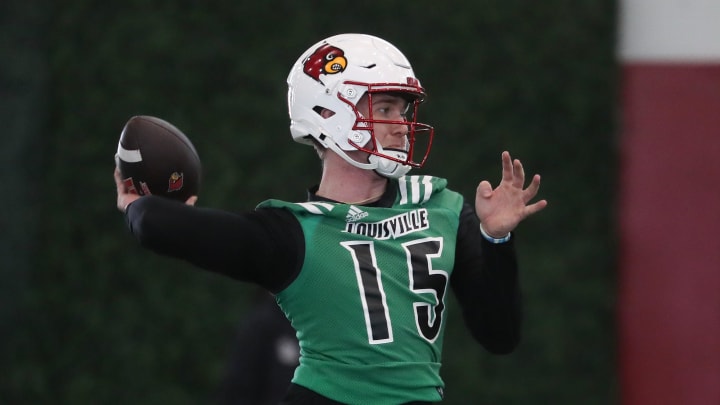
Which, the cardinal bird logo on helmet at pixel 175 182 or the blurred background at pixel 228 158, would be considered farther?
the blurred background at pixel 228 158

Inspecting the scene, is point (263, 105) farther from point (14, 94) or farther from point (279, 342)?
point (279, 342)

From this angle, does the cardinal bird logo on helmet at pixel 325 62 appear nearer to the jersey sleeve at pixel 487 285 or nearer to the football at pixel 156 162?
the football at pixel 156 162

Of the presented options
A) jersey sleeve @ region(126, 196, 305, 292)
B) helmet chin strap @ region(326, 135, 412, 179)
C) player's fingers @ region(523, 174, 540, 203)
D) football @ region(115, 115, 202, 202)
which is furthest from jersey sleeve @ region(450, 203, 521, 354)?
football @ region(115, 115, 202, 202)

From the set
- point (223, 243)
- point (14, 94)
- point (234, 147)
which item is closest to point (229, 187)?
point (234, 147)

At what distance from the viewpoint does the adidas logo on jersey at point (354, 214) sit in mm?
2727

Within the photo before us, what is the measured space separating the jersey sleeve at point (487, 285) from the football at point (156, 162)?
0.67 metres

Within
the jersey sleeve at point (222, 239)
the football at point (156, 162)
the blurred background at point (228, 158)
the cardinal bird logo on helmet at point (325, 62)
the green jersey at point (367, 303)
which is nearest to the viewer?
the jersey sleeve at point (222, 239)

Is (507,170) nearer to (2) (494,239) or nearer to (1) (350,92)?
(2) (494,239)

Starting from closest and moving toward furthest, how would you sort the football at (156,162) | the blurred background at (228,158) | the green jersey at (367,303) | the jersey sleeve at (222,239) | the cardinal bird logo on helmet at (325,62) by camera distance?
the jersey sleeve at (222,239) → the green jersey at (367,303) → the football at (156,162) → the cardinal bird logo on helmet at (325,62) → the blurred background at (228,158)

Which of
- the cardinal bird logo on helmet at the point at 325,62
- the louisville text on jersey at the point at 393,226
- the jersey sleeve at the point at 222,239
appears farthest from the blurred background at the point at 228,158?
the jersey sleeve at the point at 222,239

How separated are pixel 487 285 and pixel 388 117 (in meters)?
0.47

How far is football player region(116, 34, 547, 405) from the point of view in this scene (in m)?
2.60

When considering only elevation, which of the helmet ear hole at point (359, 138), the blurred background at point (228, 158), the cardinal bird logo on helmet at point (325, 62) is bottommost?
the blurred background at point (228, 158)

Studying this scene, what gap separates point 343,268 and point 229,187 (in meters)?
2.71
